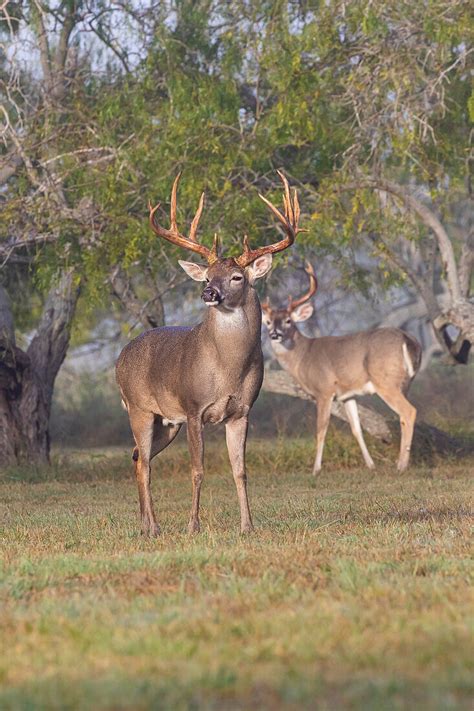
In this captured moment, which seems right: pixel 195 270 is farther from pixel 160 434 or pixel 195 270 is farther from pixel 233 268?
pixel 160 434

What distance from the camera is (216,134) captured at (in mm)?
15281

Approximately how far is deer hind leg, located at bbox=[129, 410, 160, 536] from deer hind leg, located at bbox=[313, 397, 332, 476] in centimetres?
644

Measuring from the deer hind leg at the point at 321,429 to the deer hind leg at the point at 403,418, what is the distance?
31.0 inches

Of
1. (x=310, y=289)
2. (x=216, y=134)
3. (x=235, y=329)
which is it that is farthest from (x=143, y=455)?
(x=310, y=289)

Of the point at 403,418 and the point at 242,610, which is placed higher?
the point at 242,610

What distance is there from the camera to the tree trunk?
1638 centimetres

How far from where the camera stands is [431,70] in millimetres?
15672

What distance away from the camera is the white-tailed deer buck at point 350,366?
16875 millimetres

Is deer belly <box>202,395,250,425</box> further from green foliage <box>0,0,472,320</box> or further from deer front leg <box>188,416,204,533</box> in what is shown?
green foliage <box>0,0,472,320</box>

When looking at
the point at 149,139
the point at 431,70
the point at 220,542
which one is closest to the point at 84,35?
the point at 149,139

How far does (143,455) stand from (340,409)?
9.28m

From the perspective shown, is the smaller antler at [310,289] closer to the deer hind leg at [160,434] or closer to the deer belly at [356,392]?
the deer belly at [356,392]

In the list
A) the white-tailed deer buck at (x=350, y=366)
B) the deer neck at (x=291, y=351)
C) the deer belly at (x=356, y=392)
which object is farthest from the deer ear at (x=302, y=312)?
the deer belly at (x=356, y=392)

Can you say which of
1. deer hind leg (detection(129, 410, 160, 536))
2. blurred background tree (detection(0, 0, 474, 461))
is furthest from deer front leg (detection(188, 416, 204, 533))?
blurred background tree (detection(0, 0, 474, 461))
